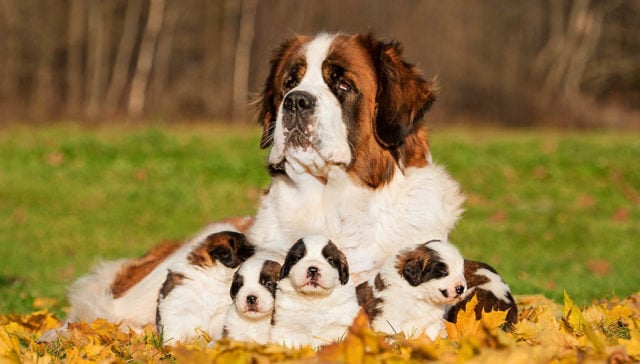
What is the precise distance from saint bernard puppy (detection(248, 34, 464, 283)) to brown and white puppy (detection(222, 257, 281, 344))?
60 cm

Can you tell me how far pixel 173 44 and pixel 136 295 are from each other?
27.5 metres

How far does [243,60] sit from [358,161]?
27.4 meters

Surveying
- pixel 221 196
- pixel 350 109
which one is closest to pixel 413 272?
pixel 350 109

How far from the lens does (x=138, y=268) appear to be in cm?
688

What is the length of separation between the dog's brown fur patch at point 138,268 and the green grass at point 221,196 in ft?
17.2

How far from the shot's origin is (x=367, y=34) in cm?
585

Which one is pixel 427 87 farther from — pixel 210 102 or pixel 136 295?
pixel 210 102

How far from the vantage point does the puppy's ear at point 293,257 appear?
5.00 metres

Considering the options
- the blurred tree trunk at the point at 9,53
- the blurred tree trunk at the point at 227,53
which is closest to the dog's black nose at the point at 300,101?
the blurred tree trunk at the point at 227,53

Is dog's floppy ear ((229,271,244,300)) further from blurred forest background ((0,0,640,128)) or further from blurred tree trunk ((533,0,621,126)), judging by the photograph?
blurred tree trunk ((533,0,621,126))

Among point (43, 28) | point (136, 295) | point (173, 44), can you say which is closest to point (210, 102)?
point (173, 44)

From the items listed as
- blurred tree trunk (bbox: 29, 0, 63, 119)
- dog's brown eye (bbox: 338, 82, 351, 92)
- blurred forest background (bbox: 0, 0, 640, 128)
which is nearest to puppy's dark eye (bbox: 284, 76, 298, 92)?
dog's brown eye (bbox: 338, 82, 351, 92)

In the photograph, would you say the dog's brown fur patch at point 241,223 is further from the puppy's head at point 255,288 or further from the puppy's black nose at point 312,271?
the puppy's black nose at point 312,271

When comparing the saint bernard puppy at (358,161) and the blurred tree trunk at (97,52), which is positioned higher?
the saint bernard puppy at (358,161)
